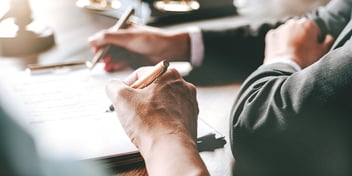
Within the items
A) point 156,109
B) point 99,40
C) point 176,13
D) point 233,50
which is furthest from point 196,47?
point 156,109

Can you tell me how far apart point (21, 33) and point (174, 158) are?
2.18 feet

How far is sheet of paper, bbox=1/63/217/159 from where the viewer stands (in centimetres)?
76

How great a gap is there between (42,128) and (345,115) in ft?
1.47

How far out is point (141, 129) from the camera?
0.74m

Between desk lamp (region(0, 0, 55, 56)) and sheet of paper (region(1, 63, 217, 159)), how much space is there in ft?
0.64

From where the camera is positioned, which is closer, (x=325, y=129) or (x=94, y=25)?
(x=325, y=129)

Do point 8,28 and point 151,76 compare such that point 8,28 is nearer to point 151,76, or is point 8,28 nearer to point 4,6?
point 4,6

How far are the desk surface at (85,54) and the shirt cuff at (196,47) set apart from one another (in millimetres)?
113

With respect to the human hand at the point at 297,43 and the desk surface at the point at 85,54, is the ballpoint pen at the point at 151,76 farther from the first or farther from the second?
the human hand at the point at 297,43

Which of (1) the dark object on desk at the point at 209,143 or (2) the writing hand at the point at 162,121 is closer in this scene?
(2) the writing hand at the point at 162,121

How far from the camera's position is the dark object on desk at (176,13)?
1.39m

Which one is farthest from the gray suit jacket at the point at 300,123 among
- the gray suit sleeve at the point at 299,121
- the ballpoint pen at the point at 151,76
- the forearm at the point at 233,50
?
the forearm at the point at 233,50

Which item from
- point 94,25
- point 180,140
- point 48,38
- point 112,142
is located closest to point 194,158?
point 180,140

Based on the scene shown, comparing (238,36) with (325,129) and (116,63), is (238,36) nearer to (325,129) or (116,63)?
(116,63)
